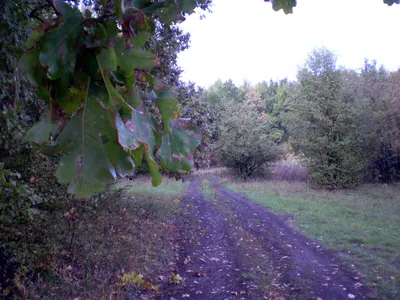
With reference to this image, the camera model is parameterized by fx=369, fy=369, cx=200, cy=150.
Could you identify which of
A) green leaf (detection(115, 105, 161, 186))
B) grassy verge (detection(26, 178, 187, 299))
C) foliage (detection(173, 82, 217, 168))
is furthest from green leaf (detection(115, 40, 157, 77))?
foliage (detection(173, 82, 217, 168))

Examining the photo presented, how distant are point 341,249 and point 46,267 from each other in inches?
289

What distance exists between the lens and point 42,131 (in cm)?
152

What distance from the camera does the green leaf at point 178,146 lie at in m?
1.72

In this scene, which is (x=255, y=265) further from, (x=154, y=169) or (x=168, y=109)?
(x=154, y=169)

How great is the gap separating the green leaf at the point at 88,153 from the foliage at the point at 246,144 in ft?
111

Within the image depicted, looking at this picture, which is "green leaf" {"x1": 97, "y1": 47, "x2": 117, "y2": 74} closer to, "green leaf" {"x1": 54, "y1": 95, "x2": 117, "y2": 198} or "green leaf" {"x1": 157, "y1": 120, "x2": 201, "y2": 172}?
"green leaf" {"x1": 54, "y1": 95, "x2": 117, "y2": 198}

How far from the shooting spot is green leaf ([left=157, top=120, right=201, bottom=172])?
172 centimetres

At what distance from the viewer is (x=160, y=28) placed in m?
9.77

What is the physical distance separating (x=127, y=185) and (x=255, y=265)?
19.1 ft

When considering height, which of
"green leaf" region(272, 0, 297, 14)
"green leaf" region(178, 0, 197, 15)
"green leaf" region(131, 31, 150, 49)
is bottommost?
"green leaf" region(131, 31, 150, 49)

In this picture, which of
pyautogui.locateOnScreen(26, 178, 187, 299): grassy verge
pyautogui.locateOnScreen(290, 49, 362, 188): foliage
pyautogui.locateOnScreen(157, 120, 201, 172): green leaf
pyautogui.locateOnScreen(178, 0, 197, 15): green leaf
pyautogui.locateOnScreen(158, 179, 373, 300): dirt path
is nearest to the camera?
pyautogui.locateOnScreen(157, 120, 201, 172): green leaf

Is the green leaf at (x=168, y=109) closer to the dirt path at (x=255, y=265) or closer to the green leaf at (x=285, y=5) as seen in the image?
the green leaf at (x=285, y=5)

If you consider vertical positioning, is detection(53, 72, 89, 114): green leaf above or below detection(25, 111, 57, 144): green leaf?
above

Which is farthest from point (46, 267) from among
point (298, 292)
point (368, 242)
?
point (368, 242)
